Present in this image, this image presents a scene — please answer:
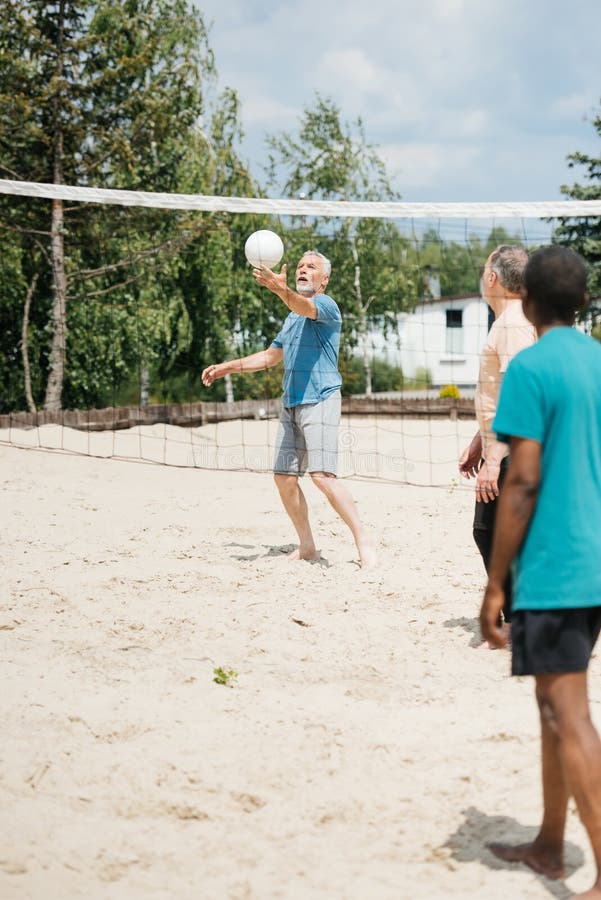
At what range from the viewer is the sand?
2.46 m

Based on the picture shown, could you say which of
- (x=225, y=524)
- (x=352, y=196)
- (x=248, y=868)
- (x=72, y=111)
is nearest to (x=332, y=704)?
(x=248, y=868)

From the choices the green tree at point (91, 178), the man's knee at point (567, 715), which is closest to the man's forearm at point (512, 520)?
the man's knee at point (567, 715)

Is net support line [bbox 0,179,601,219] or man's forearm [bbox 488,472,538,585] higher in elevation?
net support line [bbox 0,179,601,219]

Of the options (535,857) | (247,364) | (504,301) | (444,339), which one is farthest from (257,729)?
(444,339)

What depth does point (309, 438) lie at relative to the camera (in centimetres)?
533

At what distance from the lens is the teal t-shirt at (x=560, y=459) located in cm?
219

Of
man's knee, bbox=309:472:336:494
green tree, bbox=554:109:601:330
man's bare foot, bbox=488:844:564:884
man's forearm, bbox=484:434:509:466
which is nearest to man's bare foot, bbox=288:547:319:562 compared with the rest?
man's knee, bbox=309:472:336:494

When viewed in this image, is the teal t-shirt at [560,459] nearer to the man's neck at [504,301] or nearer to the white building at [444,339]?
the man's neck at [504,301]

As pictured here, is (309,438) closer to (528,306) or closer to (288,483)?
(288,483)

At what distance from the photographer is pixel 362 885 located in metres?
2.35

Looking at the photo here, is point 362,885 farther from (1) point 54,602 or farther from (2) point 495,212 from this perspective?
(2) point 495,212

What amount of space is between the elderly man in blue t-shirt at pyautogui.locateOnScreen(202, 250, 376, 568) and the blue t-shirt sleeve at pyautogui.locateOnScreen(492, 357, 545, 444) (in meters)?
3.03

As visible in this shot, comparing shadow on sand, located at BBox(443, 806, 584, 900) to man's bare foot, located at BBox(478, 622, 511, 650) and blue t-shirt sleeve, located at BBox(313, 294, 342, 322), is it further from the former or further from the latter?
blue t-shirt sleeve, located at BBox(313, 294, 342, 322)

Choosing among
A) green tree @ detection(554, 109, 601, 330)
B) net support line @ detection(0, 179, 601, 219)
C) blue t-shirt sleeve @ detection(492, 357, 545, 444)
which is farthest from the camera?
green tree @ detection(554, 109, 601, 330)
